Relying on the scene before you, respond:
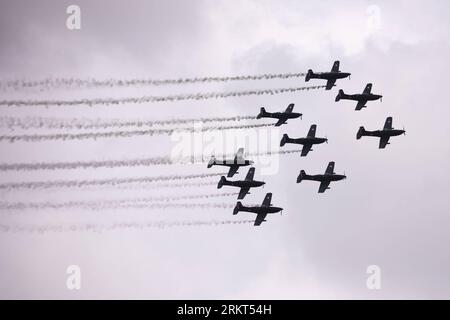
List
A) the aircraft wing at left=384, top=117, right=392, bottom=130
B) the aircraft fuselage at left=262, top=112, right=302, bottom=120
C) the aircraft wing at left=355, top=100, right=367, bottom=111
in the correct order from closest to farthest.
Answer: the aircraft fuselage at left=262, top=112, right=302, bottom=120 → the aircraft wing at left=384, top=117, right=392, bottom=130 → the aircraft wing at left=355, top=100, right=367, bottom=111

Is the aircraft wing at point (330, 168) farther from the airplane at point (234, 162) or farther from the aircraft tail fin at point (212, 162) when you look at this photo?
the aircraft tail fin at point (212, 162)

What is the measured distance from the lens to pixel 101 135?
4532 inches

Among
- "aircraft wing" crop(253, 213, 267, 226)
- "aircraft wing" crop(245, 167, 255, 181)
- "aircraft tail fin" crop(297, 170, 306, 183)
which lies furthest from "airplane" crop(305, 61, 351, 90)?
"aircraft wing" crop(253, 213, 267, 226)

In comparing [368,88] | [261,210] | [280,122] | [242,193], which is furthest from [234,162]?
[368,88]

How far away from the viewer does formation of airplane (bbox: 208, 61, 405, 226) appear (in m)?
126

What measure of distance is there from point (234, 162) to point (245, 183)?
2478 mm

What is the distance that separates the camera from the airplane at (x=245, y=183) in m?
125

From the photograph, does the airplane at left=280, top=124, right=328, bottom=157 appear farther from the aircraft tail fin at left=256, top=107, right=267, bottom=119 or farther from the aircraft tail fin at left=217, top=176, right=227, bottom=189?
the aircraft tail fin at left=217, top=176, right=227, bottom=189

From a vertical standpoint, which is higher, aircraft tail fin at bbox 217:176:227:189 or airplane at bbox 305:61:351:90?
airplane at bbox 305:61:351:90
